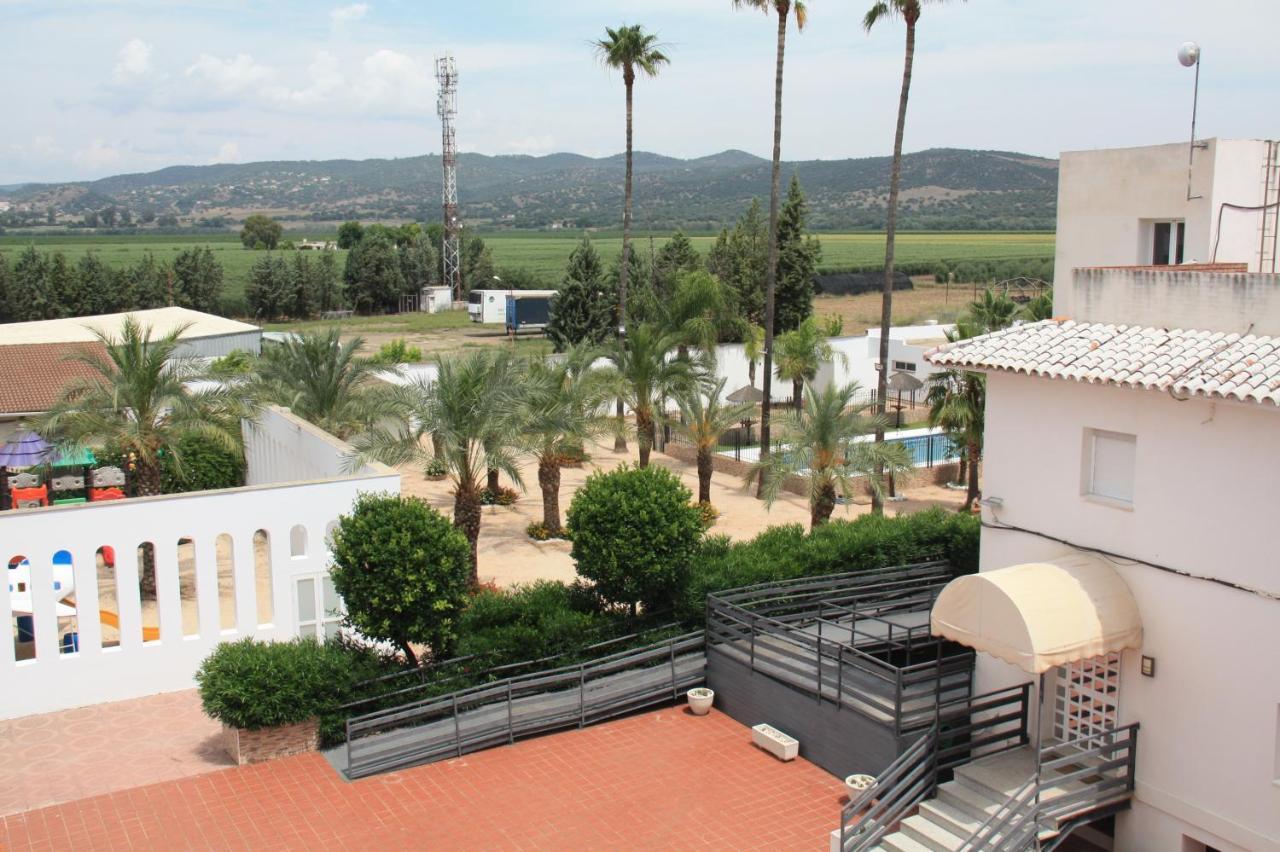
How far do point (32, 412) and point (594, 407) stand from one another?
1430 centimetres

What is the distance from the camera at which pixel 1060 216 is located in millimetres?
20500

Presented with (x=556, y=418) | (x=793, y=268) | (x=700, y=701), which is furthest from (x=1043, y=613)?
(x=793, y=268)

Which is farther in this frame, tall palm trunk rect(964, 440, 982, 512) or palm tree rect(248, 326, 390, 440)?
tall palm trunk rect(964, 440, 982, 512)

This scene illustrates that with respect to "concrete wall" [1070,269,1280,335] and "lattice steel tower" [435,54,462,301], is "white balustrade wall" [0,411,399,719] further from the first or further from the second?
"lattice steel tower" [435,54,462,301]

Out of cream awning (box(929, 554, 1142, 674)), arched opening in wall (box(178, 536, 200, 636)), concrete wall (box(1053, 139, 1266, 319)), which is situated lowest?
arched opening in wall (box(178, 536, 200, 636))

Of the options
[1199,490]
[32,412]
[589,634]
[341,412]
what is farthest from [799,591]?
[32,412]

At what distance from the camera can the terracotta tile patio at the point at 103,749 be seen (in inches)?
558

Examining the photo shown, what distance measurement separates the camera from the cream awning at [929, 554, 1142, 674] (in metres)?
11.7

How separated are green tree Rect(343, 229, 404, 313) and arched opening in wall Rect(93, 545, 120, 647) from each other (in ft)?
219

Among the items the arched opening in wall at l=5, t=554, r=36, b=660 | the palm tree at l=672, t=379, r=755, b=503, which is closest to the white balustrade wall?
the arched opening in wall at l=5, t=554, r=36, b=660

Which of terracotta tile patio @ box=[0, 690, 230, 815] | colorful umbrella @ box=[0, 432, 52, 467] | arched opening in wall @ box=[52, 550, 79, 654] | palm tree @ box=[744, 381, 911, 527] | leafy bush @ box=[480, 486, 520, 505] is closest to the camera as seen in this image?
terracotta tile patio @ box=[0, 690, 230, 815]

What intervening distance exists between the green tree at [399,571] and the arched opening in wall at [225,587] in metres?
3.05

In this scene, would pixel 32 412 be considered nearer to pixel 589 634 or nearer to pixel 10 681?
pixel 10 681

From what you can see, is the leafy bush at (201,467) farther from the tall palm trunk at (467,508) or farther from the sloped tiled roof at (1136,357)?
the sloped tiled roof at (1136,357)
